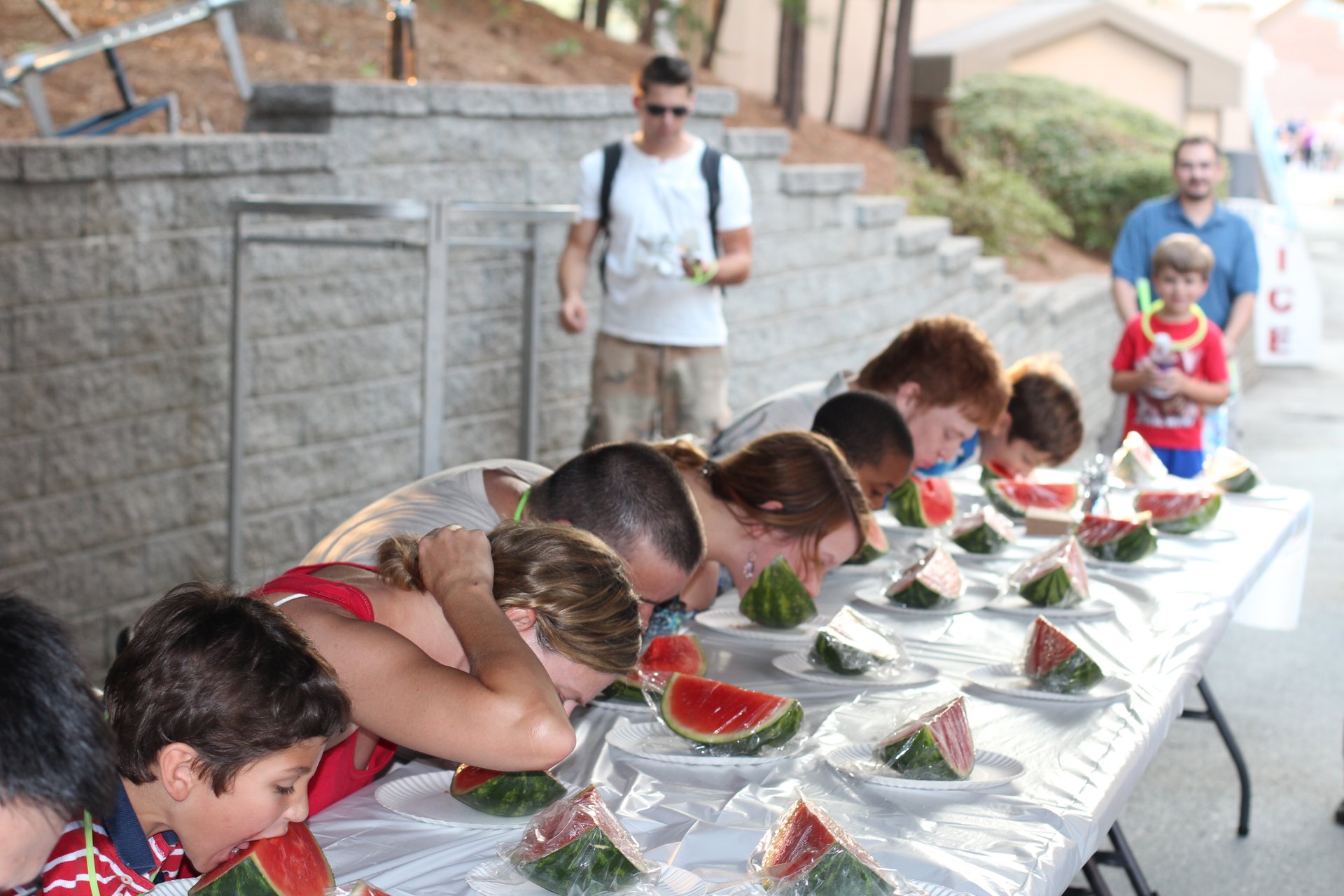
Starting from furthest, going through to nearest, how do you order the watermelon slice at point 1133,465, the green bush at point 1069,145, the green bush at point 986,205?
the green bush at point 1069,145 < the green bush at point 986,205 < the watermelon slice at point 1133,465

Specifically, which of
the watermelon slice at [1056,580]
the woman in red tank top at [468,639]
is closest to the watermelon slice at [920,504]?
the watermelon slice at [1056,580]

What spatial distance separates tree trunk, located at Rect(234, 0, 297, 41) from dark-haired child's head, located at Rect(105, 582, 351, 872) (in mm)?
6215

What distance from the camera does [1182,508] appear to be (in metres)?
4.15

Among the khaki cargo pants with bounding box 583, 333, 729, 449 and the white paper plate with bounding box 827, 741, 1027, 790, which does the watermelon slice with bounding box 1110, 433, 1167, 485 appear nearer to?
the khaki cargo pants with bounding box 583, 333, 729, 449

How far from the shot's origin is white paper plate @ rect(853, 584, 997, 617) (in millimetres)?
3248

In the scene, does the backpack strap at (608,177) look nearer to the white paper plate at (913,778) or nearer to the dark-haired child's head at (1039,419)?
the dark-haired child's head at (1039,419)

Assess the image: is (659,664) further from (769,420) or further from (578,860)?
(769,420)

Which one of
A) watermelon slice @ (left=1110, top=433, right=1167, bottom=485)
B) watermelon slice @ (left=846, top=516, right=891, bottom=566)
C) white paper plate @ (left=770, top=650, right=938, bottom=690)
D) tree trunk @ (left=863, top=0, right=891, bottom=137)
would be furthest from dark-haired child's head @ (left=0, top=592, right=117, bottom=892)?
tree trunk @ (left=863, top=0, right=891, bottom=137)

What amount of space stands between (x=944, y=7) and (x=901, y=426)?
1970cm

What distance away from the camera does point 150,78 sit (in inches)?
250

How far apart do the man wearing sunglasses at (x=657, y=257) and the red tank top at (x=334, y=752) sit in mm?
3406

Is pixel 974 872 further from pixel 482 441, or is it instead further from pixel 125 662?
pixel 482 441

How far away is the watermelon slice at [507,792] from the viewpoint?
2.01m

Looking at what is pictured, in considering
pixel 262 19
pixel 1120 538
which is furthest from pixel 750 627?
pixel 262 19
